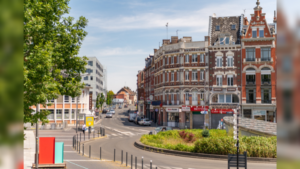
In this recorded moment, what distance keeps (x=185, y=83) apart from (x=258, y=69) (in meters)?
13.7

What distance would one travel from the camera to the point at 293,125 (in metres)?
1.63

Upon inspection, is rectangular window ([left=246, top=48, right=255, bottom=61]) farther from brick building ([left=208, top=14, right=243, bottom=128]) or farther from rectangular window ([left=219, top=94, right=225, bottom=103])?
rectangular window ([left=219, top=94, right=225, bottom=103])

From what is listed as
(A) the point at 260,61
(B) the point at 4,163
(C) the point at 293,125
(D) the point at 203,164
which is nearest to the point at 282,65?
(C) the point at 293,125

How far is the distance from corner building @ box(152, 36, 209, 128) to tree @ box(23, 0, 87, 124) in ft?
135

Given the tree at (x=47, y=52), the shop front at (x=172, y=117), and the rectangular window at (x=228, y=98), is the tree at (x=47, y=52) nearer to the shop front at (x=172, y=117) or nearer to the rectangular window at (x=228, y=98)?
the rectangular window at (x=228, y=98)

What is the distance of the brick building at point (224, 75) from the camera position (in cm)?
5478

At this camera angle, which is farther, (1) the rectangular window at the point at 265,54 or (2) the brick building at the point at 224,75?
(2) the brick building at the point at 224,75

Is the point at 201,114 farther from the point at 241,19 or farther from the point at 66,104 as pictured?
the point at 66,104

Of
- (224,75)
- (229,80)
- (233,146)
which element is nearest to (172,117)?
(224,75)

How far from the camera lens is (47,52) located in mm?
9227

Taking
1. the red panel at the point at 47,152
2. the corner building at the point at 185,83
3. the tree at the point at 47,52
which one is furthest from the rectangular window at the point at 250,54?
the red panel at the point at 47,152

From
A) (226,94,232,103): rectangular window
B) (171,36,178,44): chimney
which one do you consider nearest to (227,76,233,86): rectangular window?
(226,94,232,103): rectangular window

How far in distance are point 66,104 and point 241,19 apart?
39.0m

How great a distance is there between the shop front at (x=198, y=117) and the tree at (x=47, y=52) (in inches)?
1615
